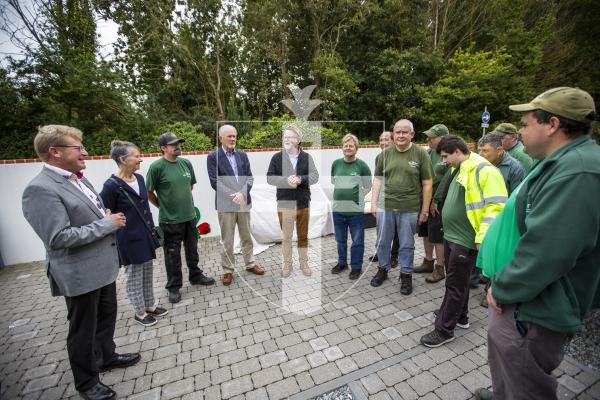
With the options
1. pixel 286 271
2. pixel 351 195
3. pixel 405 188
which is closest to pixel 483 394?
pixel 405 188

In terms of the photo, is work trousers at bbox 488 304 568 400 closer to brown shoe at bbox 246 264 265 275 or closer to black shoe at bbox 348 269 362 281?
black shoe at bbox 348 269 362 281

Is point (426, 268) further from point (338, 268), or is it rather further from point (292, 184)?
point (292, 184)

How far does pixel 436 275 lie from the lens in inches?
145

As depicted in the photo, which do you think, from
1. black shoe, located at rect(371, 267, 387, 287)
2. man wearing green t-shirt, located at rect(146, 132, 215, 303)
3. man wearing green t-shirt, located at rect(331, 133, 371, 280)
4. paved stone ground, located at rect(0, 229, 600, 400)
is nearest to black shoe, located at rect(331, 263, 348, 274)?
man wearing green t-shirt, located at rect(331, 133, 371, 280)

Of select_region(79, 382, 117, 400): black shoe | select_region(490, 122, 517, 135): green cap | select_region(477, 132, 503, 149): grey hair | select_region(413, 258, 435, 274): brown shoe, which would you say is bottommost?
select_region(413, 258, 435, 274): brown shoe

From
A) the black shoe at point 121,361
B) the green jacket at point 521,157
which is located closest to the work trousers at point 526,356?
the black shoe at point 121,361

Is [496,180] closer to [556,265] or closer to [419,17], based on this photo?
[556,265]

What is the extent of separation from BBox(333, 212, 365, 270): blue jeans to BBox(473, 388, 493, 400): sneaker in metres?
1.95

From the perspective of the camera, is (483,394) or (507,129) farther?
(507,129)

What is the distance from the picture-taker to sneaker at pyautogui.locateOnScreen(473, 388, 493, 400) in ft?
6.16

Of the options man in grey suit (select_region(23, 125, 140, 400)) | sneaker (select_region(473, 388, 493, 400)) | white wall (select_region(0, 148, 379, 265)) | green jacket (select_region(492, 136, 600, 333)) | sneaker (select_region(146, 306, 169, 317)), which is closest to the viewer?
green jacket (select_region(492, 136, 600, 333))

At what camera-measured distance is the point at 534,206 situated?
120cm

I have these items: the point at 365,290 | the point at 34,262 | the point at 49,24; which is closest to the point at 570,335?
the point at 365,290

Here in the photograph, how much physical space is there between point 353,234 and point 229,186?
1759 millimetres
